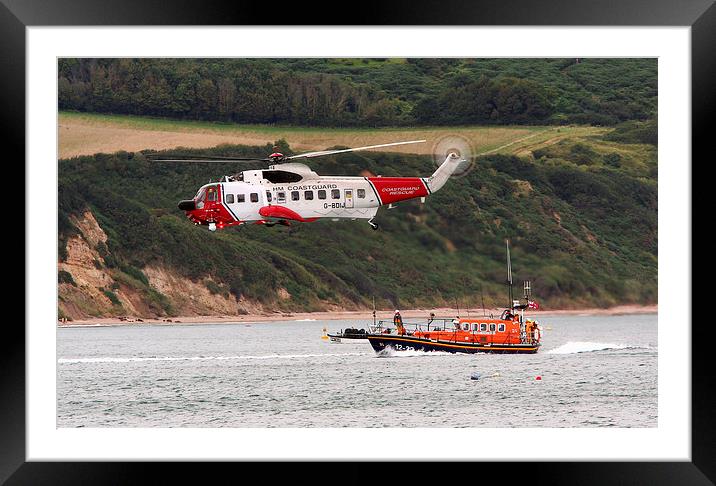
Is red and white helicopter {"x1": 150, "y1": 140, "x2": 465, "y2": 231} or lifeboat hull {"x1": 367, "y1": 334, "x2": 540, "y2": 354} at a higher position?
red and white helicopter {"x1": 150, "y1": 140, "x2": 465, "y2": 231}

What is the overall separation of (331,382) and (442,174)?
1383cm

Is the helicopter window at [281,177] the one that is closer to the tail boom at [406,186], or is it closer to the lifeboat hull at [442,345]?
the tail boom at [406,186]

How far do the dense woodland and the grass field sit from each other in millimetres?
870

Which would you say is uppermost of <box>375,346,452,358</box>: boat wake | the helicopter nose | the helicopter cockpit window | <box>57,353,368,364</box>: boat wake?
the helicopter cockpit window

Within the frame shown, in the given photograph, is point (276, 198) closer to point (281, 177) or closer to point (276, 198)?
point (276, 198)

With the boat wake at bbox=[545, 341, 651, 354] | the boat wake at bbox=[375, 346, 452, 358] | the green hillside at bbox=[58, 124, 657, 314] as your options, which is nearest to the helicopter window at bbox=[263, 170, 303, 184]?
the boat wake at bbox=[375, 346, 452, 358]

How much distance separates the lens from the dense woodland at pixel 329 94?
3516 inches

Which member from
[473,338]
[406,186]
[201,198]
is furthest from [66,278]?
[201,198]

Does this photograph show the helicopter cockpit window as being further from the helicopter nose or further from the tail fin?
the tail fin

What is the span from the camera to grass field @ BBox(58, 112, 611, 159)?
8494cm

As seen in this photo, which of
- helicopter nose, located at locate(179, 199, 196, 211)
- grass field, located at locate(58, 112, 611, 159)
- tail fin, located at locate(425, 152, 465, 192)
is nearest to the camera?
helicopter nose, located at locate(179, 199, 196, 211)

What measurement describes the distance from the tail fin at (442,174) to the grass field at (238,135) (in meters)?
52.9
